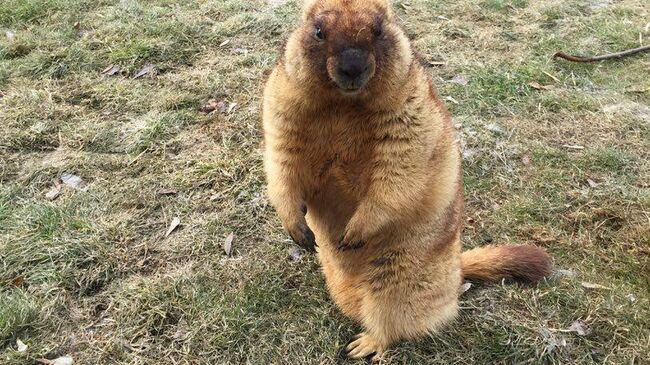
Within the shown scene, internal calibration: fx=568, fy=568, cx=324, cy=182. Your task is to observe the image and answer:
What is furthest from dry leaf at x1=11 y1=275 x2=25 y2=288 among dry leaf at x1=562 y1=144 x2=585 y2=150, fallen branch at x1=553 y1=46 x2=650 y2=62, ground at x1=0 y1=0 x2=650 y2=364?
fallen branch at x1=553 y1=46 x2=650 y2=62

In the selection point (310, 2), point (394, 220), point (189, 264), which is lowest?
point (189, 264)

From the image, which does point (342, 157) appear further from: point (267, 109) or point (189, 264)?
point (189, 264)

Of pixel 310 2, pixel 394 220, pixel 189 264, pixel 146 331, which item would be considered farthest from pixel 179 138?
pixel 394 220

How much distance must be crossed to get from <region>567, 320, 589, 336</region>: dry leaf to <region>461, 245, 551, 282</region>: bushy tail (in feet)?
1.13

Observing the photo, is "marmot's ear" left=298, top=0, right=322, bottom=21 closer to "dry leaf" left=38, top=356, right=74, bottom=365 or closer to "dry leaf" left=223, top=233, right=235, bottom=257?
"dry leaf" left=223, top=233, right=235, bottom=257

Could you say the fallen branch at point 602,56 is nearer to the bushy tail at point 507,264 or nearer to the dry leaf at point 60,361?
the bushy tail at point 507,264

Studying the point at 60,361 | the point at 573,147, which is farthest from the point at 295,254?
the point at 573,147

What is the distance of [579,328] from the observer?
3.48 meters

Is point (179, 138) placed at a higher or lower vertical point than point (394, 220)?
lower

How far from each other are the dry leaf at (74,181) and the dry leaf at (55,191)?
0.16ft

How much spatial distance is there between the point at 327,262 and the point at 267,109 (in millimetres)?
1081

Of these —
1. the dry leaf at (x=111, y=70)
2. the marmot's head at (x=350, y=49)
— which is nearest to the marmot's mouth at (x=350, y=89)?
the marmot's head at (x=350, y=49)

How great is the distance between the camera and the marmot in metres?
2.82

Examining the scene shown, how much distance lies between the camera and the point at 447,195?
3209 millimetres
